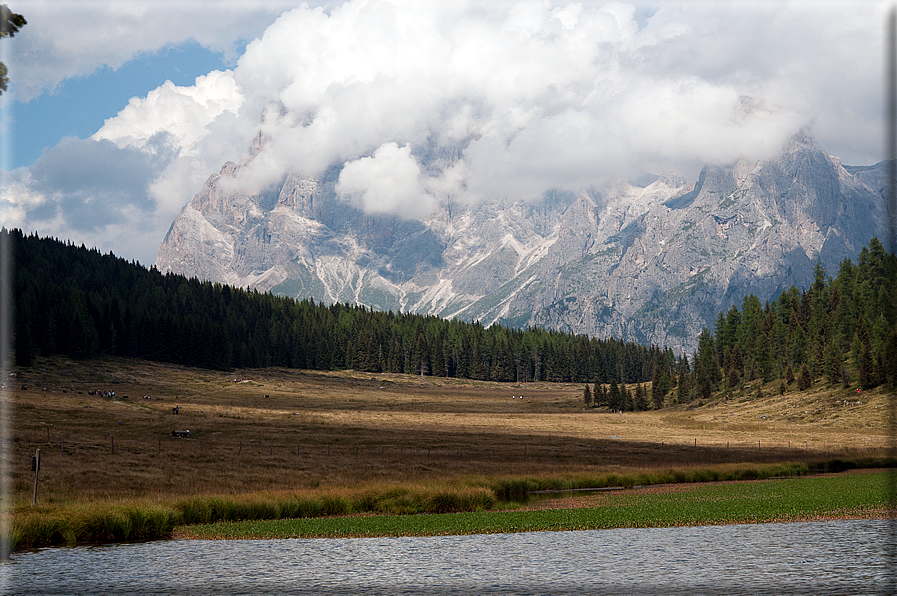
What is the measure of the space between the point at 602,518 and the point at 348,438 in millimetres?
61480

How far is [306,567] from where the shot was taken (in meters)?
32.3

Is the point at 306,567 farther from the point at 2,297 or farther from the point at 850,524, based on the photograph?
the point at 850,524

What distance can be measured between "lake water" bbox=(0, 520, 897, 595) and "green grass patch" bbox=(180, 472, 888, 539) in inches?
99.9

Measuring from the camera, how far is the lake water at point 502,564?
2723 cm

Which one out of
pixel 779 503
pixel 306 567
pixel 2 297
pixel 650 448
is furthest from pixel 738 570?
pixel 650 448

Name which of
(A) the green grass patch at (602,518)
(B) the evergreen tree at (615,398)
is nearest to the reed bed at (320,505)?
(A) the green grass patch at (602,518)

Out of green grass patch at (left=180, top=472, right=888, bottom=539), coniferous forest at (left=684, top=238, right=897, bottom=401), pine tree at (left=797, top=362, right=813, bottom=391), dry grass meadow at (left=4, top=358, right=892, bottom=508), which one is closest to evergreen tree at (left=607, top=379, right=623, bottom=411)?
dry grass meadow at (left=4, top=358, right=892, bottom=508)

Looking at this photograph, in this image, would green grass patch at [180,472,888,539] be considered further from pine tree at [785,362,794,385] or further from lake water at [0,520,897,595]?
pine tree at [785,362,794,385]

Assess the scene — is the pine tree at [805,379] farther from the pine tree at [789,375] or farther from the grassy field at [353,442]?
the pine tree at [789,375]

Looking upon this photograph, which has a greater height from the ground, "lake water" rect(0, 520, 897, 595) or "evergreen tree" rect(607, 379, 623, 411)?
"lake water" rect(0, 520, 897, 595)

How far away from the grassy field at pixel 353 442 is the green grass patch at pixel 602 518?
6419 millimetres

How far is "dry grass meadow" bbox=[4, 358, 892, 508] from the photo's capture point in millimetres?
64250

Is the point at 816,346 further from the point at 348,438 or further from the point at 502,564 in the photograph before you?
the point at 502,564

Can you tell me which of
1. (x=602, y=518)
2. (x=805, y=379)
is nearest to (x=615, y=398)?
(x=805, y=379)
